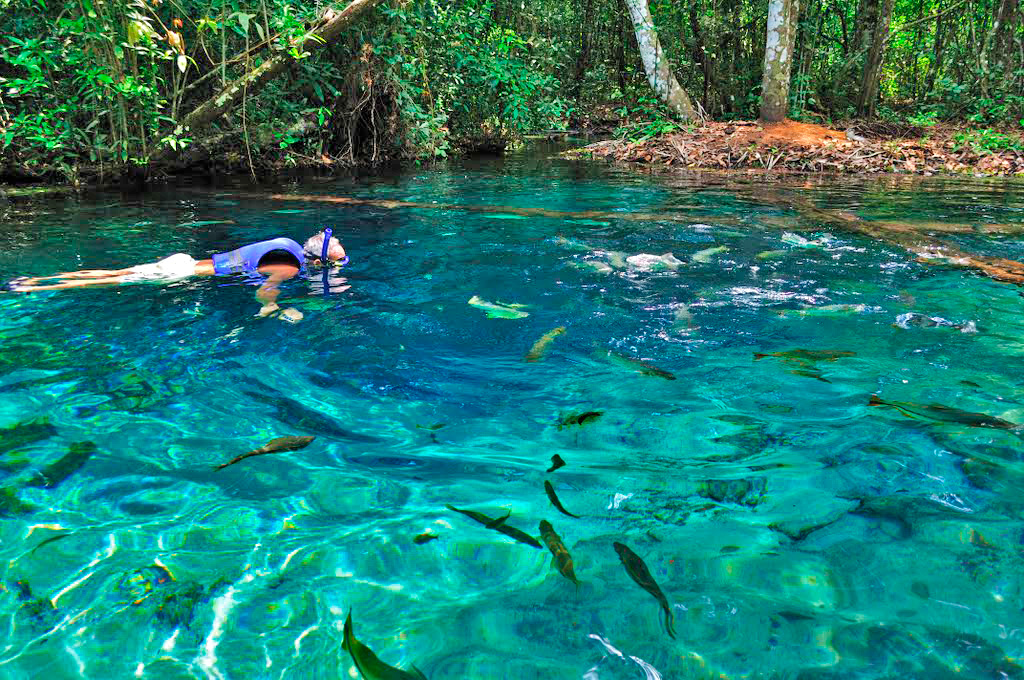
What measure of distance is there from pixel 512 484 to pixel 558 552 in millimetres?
449

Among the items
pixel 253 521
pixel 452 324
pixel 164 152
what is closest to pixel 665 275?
pixel 452 324

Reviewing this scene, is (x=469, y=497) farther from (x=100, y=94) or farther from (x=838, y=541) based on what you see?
(x=100, y=94)

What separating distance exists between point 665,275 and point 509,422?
9.68ft

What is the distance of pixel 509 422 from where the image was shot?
2908mm

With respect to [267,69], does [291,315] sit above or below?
below

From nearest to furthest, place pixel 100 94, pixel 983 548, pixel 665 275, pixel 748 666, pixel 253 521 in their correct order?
1. pixel 748 666
2. pixel 983 548
3. pixel 253 521
4. pixel 665 275
5. pixel 100 94

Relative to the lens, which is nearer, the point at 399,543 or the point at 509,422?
the point at 399,543

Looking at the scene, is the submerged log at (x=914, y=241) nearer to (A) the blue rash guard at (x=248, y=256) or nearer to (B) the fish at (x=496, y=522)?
(B) the fish at (x=496, y=522)

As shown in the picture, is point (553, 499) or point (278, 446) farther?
point (278, 446)

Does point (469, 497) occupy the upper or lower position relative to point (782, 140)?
lower

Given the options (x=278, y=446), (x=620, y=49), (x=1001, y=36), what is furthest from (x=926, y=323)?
(x=620, y=49)

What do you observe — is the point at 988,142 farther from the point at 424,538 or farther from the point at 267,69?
the point at 424,538

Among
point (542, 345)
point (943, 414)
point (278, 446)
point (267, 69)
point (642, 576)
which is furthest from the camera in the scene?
point (267, 69)

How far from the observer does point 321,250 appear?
5727 mm
